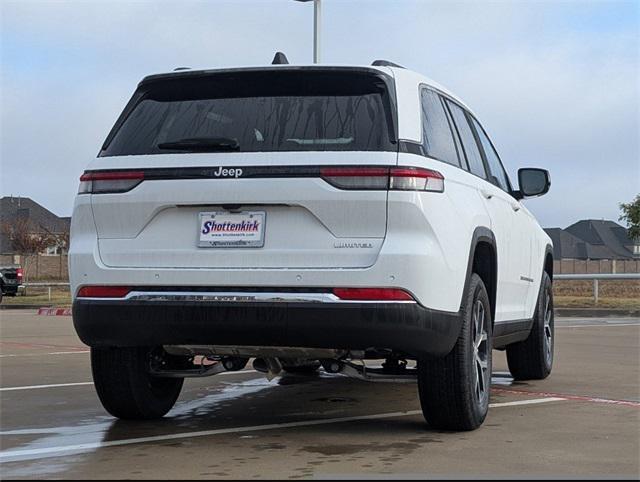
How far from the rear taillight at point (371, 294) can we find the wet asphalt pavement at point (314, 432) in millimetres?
792

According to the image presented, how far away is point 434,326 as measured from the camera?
5789mm

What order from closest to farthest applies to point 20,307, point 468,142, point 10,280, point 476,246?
point 476,246
point 468,142
point 20,307
point 10,280

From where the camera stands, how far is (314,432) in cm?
647

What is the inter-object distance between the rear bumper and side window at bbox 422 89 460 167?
38.3 inches

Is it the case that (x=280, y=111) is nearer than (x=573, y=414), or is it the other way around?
(x=280, y=111)

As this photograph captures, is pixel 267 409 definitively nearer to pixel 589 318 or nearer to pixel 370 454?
pixel 370 454

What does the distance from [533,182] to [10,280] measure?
3193 centimetres

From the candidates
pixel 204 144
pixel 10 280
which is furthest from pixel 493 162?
pixel 10 280

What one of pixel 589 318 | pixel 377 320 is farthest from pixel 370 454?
pixel 589 318

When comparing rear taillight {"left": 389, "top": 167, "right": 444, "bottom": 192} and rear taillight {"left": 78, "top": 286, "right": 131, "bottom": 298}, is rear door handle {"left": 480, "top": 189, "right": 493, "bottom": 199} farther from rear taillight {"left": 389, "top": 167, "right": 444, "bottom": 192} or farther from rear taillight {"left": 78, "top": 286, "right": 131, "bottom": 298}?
rear taillight {"left": 78, "top": 286, "right": 131, "bottom": 298}

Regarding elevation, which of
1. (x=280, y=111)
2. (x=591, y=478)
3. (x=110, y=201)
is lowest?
(x=591, y=478)

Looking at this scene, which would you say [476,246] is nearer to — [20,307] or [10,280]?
[20,307]

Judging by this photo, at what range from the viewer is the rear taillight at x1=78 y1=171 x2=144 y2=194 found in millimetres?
6090

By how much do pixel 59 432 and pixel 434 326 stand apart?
2.39 m
